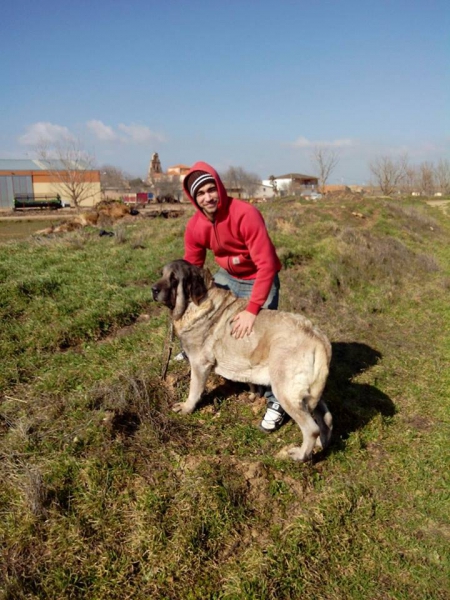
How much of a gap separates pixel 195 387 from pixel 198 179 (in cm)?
197

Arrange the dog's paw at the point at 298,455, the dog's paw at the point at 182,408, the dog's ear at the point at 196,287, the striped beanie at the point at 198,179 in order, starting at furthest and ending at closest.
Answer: the dog's paw at the point at 182,408 < the dog's ear at the point at 196,287 < the striped beanie at the point at 198,179 < the dog's paw at the point at 298,455

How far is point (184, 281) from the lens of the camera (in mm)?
3889

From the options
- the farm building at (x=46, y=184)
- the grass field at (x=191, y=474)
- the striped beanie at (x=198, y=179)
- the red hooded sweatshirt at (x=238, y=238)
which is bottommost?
the grass field at (x=191, y=474)

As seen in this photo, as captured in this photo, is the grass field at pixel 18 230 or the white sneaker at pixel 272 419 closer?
the white sneaker at pixel 272 419

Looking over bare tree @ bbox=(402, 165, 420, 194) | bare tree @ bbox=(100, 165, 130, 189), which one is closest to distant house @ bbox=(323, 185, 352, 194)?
bare tree @ bbox=(402, 165, 420, 194)

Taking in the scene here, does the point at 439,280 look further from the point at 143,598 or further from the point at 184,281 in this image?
the point at 143,598

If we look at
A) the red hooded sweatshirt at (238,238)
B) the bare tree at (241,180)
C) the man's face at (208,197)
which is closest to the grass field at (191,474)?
the red hooded sweatshirt at (238,238)

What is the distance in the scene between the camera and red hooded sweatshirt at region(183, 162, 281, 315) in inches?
151

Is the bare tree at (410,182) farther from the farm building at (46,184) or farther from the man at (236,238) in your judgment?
the man at (236,238)

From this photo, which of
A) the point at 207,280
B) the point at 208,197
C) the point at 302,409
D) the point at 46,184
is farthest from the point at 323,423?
the point at 46,184

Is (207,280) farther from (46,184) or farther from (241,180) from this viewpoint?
(241,180)

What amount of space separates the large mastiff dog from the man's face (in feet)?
1.86

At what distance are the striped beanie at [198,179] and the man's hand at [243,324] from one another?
1.20 meters

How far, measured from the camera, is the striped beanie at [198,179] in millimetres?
3791
